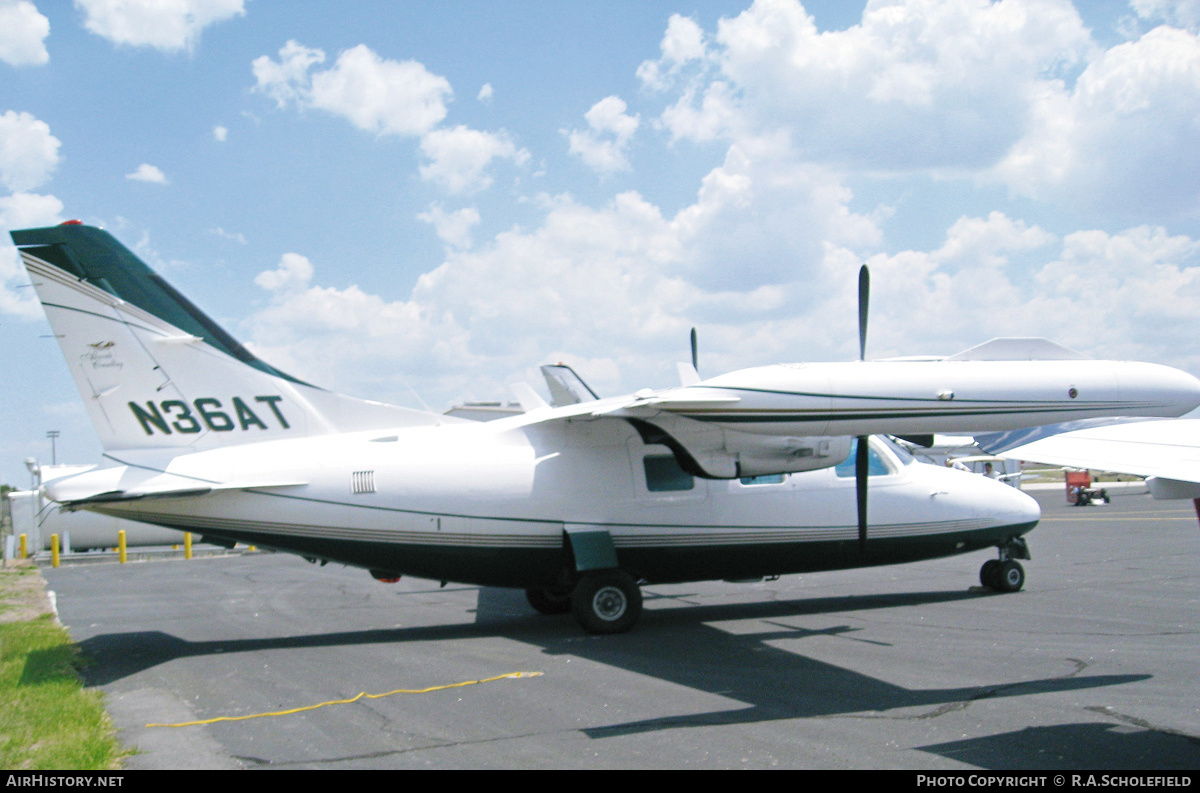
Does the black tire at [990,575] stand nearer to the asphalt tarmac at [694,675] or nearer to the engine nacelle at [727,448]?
the asphalt tarmac at [694,675]

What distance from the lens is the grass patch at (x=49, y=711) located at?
662 cm

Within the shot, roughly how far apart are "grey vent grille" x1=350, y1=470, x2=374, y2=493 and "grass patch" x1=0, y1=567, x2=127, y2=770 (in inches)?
139

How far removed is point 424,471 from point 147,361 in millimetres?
3680

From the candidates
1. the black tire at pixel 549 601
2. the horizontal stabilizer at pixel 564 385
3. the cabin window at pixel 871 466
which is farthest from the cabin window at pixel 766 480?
the horizontal stabilizer at pixel 564 385

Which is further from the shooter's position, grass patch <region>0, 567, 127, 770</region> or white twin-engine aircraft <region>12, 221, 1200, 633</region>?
white twin-engine aircraft <region>12, 221, 1200, 633</region>

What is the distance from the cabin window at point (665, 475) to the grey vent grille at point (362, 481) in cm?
354

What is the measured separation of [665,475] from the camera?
1224cm

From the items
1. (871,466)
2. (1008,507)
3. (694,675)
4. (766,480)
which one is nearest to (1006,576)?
(1008,507)

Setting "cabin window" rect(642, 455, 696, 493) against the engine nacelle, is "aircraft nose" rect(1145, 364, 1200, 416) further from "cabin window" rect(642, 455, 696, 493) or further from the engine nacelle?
"cabin window" rect(642, 455, 696, 493)

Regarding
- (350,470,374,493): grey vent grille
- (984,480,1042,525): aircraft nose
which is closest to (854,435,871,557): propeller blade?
(984,480,1042,525): aircraft nose

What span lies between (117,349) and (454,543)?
4785mm

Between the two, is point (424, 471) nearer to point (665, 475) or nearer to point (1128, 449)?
point (665, 475)

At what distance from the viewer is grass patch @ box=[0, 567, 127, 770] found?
21.7 ft
